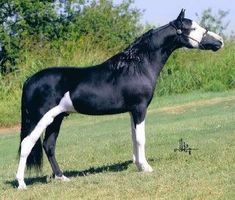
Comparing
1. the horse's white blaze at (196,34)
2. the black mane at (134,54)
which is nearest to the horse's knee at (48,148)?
the black mane at (134,54)

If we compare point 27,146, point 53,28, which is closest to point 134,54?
point 27,146

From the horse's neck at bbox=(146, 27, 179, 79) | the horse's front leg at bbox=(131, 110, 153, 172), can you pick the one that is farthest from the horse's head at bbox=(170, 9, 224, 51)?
the horse's front leg at bbox=(131, 110, 153, 172)

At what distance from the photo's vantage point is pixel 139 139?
387 inches

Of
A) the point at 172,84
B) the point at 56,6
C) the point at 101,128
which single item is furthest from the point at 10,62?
the point at 101,128

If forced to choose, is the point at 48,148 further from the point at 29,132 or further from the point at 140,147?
the point at 140,147

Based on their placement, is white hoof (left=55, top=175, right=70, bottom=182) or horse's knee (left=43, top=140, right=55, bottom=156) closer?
white hoof (left=55, top=175, right=70, bottom=182)

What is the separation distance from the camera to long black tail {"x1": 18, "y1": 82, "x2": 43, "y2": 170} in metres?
9.76

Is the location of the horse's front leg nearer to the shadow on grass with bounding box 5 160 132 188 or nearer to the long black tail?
the shadow on grass with bounding box 5 160 132 188

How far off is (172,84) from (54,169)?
16.4m

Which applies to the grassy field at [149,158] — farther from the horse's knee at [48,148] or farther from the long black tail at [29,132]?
the horse's knee at [48,148]

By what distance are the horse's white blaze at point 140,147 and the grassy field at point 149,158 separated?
6.0 inches

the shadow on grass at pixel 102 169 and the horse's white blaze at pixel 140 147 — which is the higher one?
the horse's white blaze at pixel 140 147

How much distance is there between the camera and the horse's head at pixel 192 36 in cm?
995

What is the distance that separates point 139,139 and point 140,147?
124 millimetres
